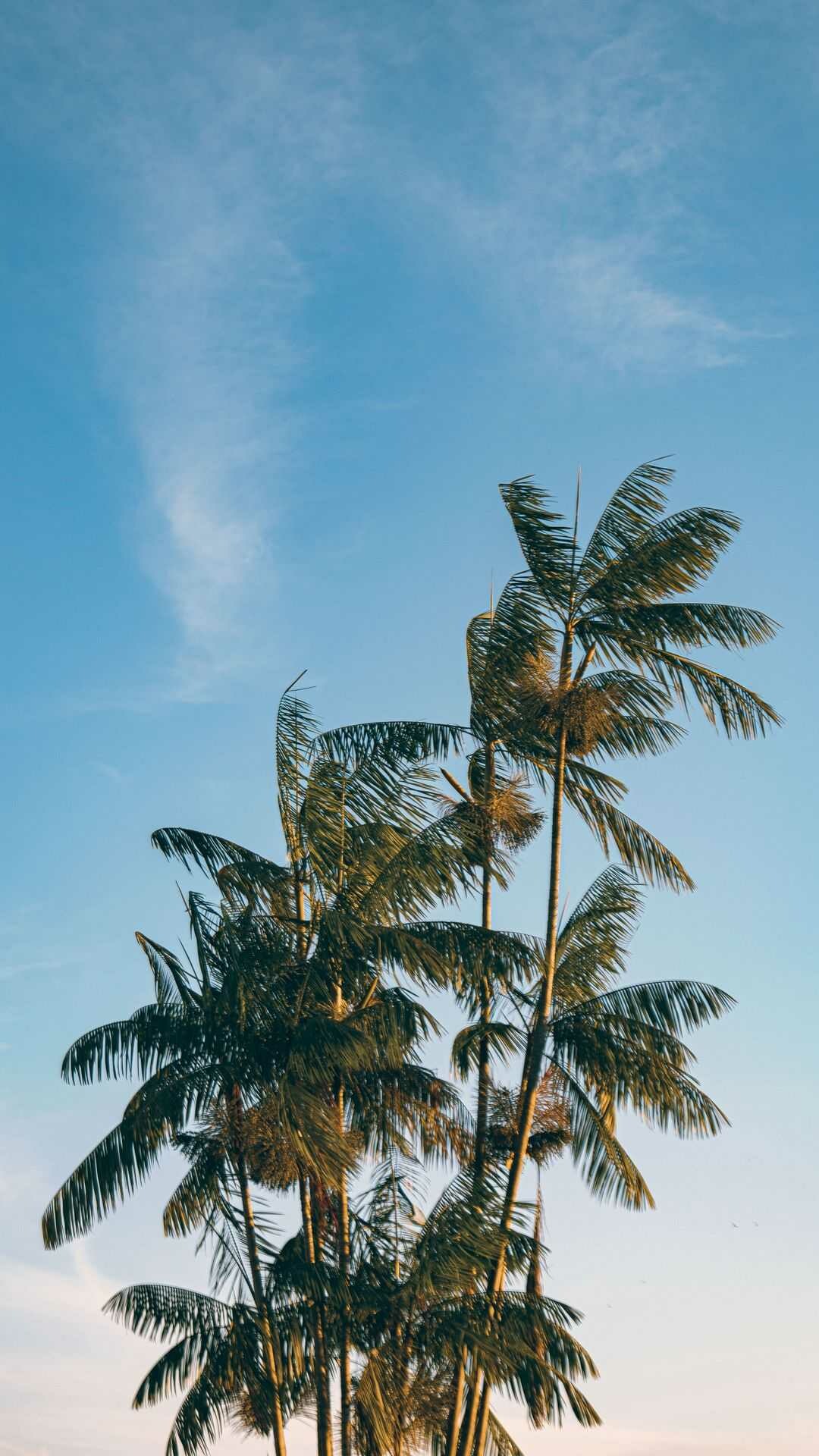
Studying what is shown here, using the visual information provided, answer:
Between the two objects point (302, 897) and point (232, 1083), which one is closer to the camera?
point (232, 1083)

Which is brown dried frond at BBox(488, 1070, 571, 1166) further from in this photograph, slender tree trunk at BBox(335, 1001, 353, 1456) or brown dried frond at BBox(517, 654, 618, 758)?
brown dried frond at BBox(517, 654, 618, 758)

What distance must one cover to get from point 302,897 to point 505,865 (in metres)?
3.04

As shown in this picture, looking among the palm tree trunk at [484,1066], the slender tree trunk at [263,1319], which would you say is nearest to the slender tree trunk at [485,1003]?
the palm tree trunk at [484,1066]

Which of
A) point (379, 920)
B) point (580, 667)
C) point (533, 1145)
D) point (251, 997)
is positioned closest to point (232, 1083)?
point (251, 997)

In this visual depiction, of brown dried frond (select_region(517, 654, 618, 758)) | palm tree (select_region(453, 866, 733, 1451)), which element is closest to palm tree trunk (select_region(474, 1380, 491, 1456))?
palm tree (select_region(453, 866, 733, 1451))

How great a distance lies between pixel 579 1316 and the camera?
719 inches

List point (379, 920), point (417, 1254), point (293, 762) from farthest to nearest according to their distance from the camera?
1. point (293, 762)
2. point (379, 920)
3. point (417, 1254)

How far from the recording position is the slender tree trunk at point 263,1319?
17.9 meters

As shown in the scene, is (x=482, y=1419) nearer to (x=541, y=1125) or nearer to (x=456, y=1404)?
(x=456, y=1404)

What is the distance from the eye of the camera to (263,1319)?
18.0m

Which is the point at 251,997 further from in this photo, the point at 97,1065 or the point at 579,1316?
the point at 579,1316

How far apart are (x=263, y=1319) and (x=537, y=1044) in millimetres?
4422

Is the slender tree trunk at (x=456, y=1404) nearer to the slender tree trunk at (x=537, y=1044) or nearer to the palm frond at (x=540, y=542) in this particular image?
the slender tree trunk at (x=537, y=1044)

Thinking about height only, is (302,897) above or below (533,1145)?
above
